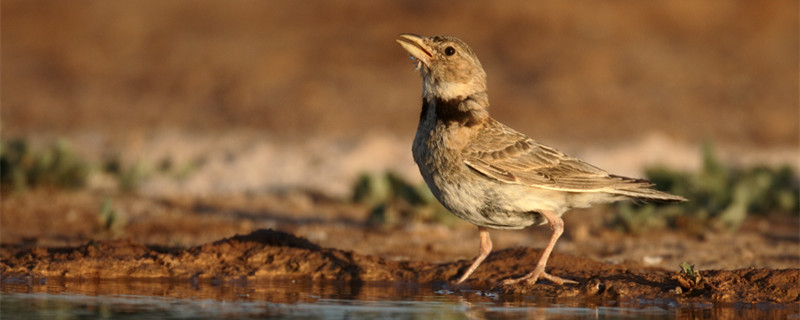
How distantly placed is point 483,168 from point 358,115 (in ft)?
41.6

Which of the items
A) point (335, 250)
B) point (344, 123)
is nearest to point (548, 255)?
point (335, 250)

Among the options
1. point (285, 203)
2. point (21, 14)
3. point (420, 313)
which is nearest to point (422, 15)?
point (21, 14)

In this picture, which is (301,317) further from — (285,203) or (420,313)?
(285,203)

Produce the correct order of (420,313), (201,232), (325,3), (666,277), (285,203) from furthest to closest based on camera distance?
(325,3), (285,203), (201,232), (666,277), (420,313)

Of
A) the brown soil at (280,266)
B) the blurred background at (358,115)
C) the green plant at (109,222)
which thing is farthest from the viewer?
the blurred background at (358,115)

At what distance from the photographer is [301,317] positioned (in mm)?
6207

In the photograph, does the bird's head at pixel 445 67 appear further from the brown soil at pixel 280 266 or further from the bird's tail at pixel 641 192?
the brown soil at pixel 280 266

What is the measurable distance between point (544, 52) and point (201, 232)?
13.1 meters

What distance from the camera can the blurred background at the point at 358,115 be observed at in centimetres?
1109

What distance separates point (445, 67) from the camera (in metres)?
7.78

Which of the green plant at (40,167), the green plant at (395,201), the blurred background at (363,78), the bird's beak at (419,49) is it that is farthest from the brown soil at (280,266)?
the blurred background at (363,78)

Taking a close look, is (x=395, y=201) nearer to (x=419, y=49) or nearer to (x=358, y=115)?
(x=419, y=49)

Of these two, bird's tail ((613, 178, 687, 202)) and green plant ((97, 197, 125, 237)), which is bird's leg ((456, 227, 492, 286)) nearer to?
bird's tail ((613, 178, 687, 202))

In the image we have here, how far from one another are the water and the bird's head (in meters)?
1.35
